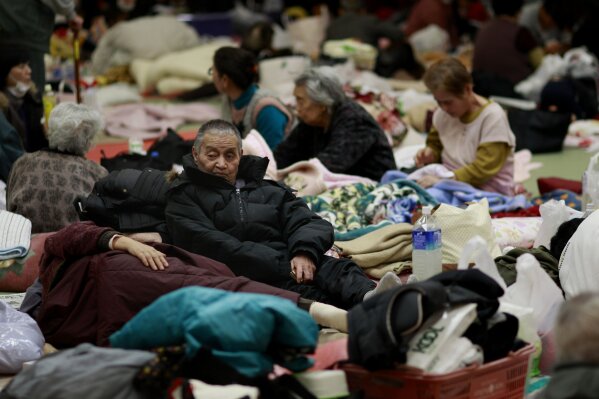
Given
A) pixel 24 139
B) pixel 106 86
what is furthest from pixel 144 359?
pixel 106 86

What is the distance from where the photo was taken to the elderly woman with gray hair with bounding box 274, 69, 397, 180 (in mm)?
6598

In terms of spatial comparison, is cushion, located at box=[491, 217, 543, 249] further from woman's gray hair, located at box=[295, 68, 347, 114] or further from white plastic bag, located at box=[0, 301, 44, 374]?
white plastic bag, located at box=[0, 301, 44, 374]

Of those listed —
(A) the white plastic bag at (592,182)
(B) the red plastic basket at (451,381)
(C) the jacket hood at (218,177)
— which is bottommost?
(B) the red plastic basket at (451,381)

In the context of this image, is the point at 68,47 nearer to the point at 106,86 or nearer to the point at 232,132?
the point at 106,86

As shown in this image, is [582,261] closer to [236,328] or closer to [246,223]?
[246,223]

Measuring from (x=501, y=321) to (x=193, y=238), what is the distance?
150 centimetres

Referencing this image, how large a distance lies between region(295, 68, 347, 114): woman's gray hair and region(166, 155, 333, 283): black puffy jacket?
1.42m

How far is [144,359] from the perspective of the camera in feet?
12.4

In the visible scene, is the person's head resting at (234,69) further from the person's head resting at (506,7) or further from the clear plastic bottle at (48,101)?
the person's head resting at (506,7)

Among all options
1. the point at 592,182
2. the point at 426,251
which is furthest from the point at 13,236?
the point at 592,182

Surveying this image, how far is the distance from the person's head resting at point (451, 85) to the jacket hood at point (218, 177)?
4.91 ft

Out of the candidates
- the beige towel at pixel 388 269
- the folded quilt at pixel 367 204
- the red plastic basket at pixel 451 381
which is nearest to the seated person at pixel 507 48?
the folded quilt at pixel 367 204

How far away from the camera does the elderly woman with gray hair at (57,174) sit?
5.84m

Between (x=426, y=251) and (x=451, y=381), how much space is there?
43.9 inches
